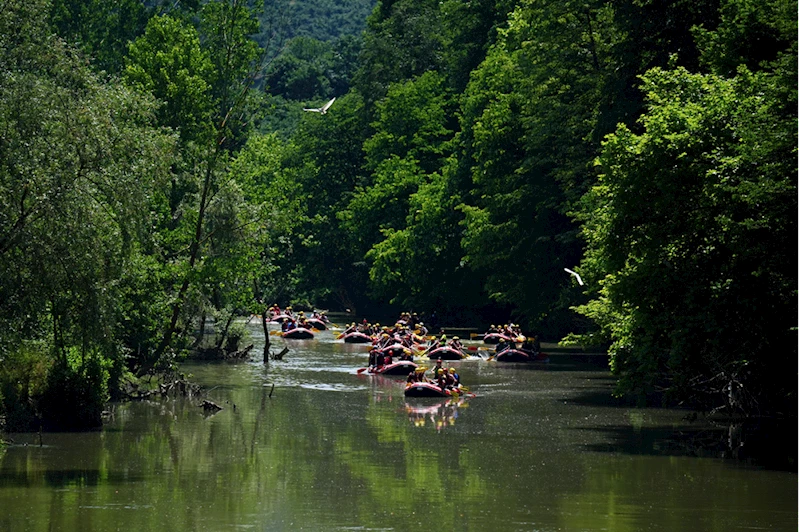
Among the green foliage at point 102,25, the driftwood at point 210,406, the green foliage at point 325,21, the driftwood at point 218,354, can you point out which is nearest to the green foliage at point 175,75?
the driftwood at point 218,354

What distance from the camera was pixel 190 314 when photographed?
46.1 metres

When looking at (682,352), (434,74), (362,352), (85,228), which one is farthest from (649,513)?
(434,74)

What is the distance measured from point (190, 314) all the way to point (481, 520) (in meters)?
24.2

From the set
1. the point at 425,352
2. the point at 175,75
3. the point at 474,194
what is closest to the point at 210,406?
the point at 425,352

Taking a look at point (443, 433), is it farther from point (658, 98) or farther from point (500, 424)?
point (658, 98)

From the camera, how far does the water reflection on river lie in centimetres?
2422

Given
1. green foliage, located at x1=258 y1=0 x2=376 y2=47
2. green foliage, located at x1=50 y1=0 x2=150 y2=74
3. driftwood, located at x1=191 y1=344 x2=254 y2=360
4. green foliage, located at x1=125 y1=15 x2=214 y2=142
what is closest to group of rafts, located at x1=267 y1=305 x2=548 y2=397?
driftwood, located at x1=191 y1=344 x2=254 y2=360

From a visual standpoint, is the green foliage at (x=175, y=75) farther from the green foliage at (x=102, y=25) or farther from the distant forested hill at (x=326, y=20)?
the distant forested hill at (x=326, y=20)

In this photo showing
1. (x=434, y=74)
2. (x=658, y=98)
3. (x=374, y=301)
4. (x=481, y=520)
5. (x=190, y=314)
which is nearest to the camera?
(x=481, y=520)

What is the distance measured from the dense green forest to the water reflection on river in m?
2.21

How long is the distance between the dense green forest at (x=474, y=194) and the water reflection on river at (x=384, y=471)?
2.21 m

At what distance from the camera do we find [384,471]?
2927cm

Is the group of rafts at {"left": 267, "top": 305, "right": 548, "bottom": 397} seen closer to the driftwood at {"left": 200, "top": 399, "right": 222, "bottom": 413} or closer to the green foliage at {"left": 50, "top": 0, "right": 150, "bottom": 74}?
the driftwood at {"left": 200, "top": 399, "right": 222, "bottom": 413}

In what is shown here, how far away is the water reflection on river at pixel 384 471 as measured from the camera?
2422 centimetres
